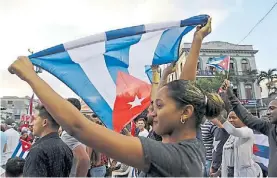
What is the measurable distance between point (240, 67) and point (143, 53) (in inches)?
1831

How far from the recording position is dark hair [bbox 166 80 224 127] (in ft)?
4.75

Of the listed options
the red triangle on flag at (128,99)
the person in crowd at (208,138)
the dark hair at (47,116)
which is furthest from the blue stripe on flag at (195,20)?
the person in crowd at (208,138)

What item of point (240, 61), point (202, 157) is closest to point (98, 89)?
point (202, 157)

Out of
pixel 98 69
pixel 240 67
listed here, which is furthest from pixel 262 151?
pixel 240 67

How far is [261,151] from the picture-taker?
199 inches

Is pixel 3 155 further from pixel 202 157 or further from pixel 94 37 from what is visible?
pixel 202 157

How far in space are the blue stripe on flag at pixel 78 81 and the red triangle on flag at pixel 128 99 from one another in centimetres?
10

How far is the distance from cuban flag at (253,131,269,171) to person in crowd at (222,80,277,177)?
5.14 feet

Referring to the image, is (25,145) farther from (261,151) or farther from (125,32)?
(261,151)

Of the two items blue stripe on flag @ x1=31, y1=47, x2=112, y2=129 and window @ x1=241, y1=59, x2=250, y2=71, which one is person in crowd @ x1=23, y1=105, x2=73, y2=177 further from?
window @ x1=241, y1=59, x2=250, y2=71

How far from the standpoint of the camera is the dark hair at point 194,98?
4.75 ft

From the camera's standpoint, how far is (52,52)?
222cm

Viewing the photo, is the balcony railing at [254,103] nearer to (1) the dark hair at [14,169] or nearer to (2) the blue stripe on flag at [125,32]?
(2) the blue stripe on flag at [125,32]

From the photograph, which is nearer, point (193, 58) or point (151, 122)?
point (151, 122)
